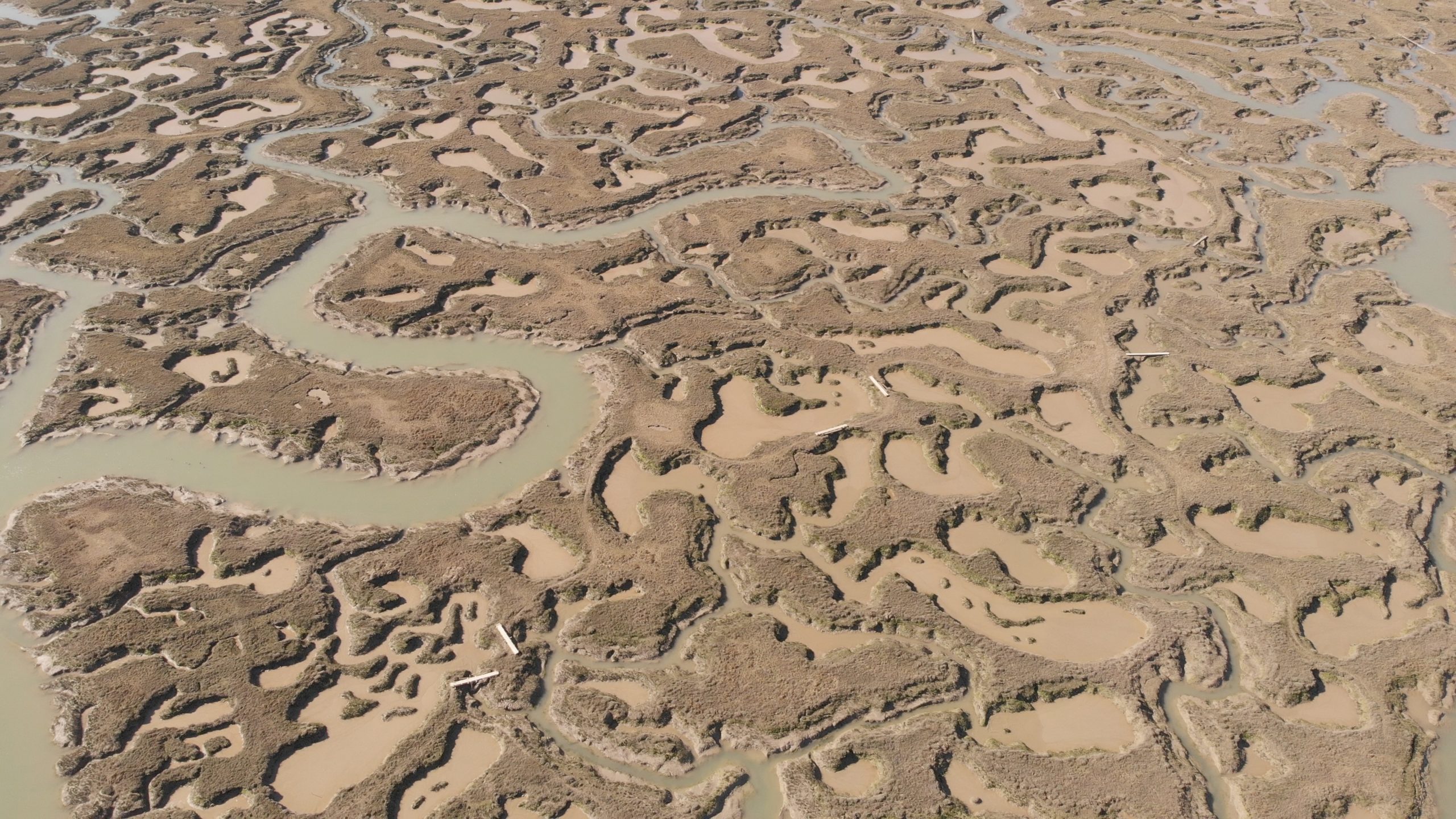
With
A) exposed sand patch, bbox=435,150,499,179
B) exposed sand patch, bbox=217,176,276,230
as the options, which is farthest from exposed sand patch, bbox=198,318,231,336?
exposed sand patch, bbox=435,150,499,179

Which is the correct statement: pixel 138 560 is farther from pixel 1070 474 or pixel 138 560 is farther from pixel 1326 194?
pixel 1326 194

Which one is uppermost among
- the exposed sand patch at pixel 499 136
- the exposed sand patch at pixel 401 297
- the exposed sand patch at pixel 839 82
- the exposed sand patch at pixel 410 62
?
the exposed sand patch at pixel 410 62

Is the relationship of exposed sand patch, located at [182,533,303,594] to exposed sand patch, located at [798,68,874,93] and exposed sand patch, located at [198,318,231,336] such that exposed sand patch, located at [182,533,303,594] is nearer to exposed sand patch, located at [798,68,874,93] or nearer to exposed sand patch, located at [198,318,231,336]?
exposed sand patch, located at [198,318,231,336]

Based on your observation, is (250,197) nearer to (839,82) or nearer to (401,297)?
(401,297)

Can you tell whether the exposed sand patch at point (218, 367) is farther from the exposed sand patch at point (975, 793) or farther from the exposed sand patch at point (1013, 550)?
the exposed sand patch at point (975, 793)

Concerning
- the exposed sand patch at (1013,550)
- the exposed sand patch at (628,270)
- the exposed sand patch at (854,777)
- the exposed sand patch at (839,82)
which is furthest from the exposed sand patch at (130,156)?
the exposed sand patch at (854,777)
